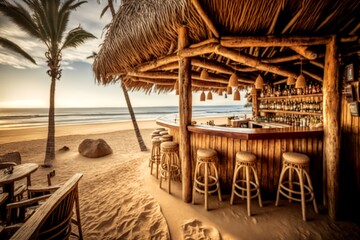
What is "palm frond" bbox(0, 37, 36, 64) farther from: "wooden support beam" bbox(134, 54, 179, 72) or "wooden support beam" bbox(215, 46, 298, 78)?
"wooden support beam" bbox(215, 46, 298, 78)

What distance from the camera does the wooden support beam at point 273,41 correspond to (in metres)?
2.47

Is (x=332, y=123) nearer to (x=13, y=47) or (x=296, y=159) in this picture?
(x=296, y=159)

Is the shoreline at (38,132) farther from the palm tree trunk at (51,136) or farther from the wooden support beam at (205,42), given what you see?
the wooden support beam at (205,42)

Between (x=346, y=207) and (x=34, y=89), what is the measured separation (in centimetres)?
4762

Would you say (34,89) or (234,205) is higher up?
(34,89)

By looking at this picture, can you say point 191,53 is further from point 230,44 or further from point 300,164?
point 300,164

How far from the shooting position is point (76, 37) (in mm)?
6352

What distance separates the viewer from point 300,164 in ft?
7.57

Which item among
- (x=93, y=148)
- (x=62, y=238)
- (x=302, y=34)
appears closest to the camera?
(x=62, y=238)

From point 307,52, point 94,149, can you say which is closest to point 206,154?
point 307,52

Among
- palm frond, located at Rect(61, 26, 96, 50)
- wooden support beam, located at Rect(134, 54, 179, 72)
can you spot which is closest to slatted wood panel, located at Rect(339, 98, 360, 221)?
wooden support beam, located at Rect(134, 54, 179, 72)

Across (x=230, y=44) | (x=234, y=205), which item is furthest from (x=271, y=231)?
(x=230, y=44)

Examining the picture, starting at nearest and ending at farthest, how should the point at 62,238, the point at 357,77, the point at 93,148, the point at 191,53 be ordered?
the point at 62,238, the point at 357,77, the point at 191,53, the point at 93,148

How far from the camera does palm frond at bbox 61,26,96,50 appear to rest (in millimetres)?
6297
